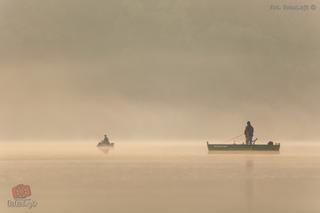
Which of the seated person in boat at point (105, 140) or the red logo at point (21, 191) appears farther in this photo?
the seated person in boat at point (105, 140)

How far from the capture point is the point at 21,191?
4.22m

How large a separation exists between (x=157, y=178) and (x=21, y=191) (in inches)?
31.5

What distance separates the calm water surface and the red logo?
27mm

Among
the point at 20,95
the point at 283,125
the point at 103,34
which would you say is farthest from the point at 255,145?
the point at 20,95

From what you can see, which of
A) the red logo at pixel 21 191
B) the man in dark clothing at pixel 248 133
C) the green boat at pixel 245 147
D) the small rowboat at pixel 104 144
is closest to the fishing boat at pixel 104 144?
the small rowboat at pixel 104 144

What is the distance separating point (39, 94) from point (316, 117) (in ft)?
5.63

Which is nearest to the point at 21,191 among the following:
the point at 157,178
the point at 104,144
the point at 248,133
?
the point at 104,144

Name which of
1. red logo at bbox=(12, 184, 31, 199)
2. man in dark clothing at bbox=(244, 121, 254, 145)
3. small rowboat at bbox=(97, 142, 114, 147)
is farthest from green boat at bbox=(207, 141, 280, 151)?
red logo at bbox=(12, 184, 31, 199)

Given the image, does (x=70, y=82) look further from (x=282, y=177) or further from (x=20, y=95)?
(x=282, y=177)

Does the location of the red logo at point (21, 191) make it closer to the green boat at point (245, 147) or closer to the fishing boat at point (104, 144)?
the fishing boat at point (104, 144)

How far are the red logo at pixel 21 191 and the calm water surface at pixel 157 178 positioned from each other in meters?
0.03

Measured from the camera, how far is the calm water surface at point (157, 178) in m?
4.10

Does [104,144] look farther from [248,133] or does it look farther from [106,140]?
[248,133]

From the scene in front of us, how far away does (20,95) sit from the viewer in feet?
14.9
